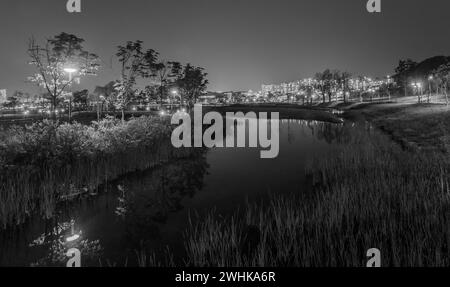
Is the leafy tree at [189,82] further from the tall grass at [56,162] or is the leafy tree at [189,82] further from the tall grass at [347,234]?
the tall grass at [347,234]

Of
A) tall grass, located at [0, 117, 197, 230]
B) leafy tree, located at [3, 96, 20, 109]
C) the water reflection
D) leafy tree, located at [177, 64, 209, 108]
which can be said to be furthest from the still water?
leafy tree, located at [3, 96, 20, 109]

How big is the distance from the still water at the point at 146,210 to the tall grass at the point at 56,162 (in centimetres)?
65

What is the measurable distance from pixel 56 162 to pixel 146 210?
16.6ft

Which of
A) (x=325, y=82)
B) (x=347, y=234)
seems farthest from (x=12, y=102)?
(x=347, y=234)

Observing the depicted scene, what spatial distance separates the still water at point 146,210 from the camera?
754cm

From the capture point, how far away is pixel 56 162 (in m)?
12.2

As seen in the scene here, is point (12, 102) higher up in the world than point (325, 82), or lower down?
lower down

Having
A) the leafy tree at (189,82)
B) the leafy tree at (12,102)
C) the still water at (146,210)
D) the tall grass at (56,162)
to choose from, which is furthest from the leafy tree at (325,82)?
the leafy tree at (12,102)

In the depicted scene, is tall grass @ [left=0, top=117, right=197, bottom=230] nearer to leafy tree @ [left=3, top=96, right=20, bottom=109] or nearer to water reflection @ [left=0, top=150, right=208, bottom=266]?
water reflection @ [left=0, top=150, right=208, bottom=266]

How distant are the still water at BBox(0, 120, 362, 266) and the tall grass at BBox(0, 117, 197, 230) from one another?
0.65 metres

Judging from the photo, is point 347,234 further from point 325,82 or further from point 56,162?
point 325,82
